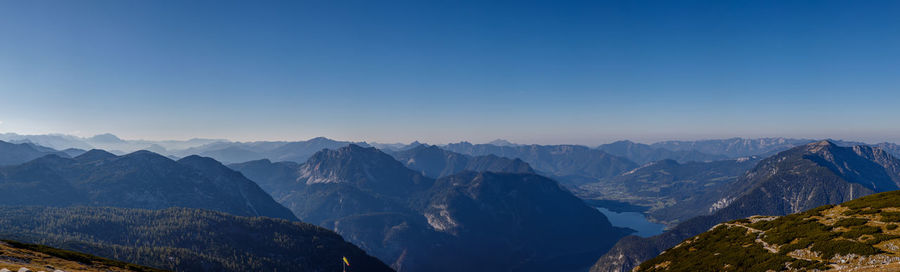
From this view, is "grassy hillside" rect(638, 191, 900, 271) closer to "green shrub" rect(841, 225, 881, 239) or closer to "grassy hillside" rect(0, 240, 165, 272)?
"green shrub" rect(841, 225, 881, 239)

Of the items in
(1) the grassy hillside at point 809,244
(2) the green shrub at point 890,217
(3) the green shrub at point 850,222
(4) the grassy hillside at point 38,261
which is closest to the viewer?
(1) the grassy hillside at point 809,244

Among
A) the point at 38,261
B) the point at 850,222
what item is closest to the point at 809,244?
the point at 850,222

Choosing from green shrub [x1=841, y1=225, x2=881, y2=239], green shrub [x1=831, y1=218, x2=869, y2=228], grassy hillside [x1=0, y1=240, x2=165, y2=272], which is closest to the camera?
green shrub [x1=841, y1=225, x2=881, y2=239]

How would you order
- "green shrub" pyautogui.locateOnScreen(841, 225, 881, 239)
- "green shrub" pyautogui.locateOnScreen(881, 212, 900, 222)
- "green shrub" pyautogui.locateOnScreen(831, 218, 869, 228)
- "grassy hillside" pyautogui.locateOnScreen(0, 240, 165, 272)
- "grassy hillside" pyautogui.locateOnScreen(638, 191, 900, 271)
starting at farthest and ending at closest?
1. "grassy hillside" pyautogui.locateOnScreen(0, 240, 165, 272)
2. "green shrub" pyautogui.locateOnScreen(831, 218, 869, 228)
3. "green shrub" pyautogui.locateOnScreen(881, 212, 900, 222)
4. "green shrub" pyautogui.locateOnScreen(841, 225, 881, 239)
5. "grassy hillside" pyautogui.locateOnScreen(638, 191, 900, 271)

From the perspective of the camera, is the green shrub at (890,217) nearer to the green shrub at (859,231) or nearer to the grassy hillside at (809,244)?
the grassy hillside at (809,244)

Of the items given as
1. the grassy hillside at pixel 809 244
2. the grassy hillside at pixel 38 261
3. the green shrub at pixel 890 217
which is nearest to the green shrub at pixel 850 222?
the grassy hillside at pixel 809 244

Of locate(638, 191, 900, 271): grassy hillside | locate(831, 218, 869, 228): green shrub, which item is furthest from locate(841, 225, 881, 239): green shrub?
locate(831, 218, 869, 228): green shrub

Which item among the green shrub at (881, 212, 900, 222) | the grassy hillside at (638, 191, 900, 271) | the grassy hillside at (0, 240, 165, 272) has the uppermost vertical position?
the green shrub at (881, 212, 900, 222)

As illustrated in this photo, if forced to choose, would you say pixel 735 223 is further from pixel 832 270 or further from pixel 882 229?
pixel 832 270
